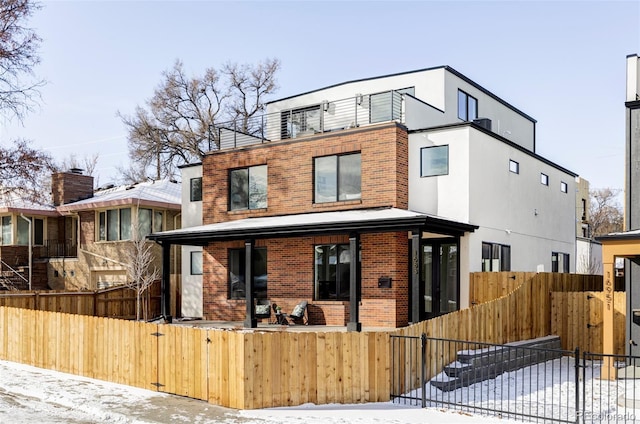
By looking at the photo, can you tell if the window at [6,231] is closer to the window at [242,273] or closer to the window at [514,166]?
the window at [242,273]

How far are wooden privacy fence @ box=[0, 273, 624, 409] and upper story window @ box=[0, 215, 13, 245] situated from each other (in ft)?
67.6

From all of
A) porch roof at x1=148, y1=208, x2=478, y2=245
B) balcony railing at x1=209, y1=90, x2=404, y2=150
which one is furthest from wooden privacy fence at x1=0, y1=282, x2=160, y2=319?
balcony railing at x1=209, y1=90, x2=404, y2=150

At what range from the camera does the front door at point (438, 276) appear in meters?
19.7

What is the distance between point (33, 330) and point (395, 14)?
38.7ft

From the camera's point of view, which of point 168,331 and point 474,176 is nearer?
point 168,331

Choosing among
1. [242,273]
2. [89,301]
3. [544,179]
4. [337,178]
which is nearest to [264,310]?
[242,273]

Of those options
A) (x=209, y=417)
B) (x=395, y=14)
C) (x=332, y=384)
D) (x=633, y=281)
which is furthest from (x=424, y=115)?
(x=209, y=417)

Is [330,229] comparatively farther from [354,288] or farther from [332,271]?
[332,271]

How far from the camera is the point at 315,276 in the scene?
821 inches

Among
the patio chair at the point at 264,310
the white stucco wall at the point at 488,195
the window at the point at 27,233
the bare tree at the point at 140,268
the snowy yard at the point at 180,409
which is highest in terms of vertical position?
the white stucco wall at the point at 488,195

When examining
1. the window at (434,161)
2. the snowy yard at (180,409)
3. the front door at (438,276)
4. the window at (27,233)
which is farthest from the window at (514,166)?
the window at (27,233)

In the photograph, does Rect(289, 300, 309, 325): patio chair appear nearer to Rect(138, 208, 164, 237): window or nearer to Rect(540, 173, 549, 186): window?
Rect(540, 173, 549, 186): window

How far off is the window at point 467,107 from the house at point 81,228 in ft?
44.8

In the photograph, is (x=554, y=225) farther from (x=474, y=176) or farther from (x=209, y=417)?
(x=209, y=417)
